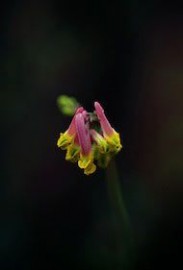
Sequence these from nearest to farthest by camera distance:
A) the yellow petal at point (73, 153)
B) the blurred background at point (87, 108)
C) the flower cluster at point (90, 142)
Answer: the flower cluster at point (90, 142), the yellow petal at point (73, 153), the blurred background at point (87, 108)

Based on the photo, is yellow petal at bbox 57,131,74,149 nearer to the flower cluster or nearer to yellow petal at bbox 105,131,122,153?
the flower cluster

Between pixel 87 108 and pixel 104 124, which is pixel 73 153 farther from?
pixel 87 108

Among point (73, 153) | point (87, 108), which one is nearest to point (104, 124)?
point (73, 153)

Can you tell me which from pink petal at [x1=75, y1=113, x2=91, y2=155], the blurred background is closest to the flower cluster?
pink petal at [x1=75, y1=113, x2=91, y2=155]

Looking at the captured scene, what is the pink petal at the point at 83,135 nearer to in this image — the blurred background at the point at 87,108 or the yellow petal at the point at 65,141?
the yellow petal at the point at 65,141

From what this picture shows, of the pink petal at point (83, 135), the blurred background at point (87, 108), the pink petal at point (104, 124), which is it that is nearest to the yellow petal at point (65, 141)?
the pink petal at point (83, 135)
